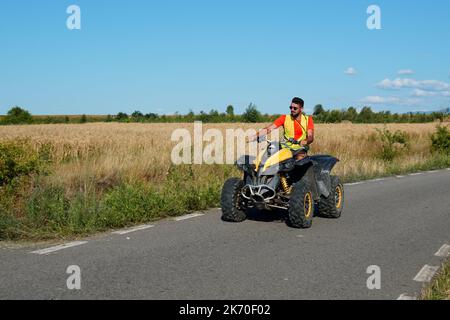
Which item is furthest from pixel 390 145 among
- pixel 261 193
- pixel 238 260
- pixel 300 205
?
pixel 238 260

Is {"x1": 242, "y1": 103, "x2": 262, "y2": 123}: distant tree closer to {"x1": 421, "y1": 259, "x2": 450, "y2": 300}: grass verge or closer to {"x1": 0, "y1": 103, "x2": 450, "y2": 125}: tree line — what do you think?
{"x1": 0, "y1": 103, "x2": 450, "y2": 125}: tree line

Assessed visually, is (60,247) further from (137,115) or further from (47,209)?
(137,115)

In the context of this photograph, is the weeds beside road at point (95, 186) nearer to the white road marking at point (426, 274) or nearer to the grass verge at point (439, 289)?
the white road marking at point (426, 274)

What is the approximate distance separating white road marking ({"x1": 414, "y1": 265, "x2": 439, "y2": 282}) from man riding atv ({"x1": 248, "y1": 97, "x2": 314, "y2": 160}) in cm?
305

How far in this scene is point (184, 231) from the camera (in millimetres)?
8570

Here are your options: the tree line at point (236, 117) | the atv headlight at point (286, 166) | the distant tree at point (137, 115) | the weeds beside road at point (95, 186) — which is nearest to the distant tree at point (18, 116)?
the tree line at point (236, 117)

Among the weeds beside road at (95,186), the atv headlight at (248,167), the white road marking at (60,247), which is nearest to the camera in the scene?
the white road marking at (60,247)

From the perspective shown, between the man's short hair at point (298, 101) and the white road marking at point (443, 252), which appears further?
the man's short hair at point (298, 101)

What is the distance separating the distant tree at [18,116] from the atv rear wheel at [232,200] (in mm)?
66353

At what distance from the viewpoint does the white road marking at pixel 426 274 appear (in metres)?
6.23

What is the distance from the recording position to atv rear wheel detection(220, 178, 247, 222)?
912 centimetres

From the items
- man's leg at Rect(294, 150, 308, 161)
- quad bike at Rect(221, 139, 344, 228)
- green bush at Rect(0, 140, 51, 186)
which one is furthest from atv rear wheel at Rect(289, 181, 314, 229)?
green bush at Rect(0, 140, 51, 186)
